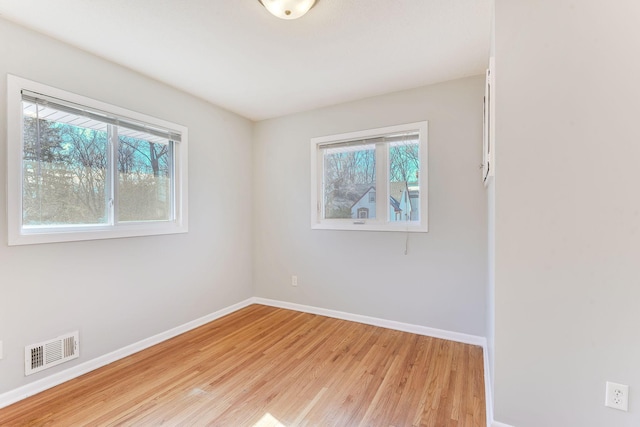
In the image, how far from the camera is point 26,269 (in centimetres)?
184

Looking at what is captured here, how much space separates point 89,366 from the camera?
6.95 feet

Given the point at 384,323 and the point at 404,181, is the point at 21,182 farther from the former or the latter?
the point at 384,323

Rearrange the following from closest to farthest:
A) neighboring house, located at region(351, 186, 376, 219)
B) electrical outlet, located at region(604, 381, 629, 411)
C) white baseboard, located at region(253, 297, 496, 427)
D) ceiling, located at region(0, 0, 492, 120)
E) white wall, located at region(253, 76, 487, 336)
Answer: electrical outlet, located at region(604, 381, 629, 411) < ceiling, located at region(0, 0, 492, 120) < white baseboard, located at region(253, 297, 496, 427) < white wall, located at region(253, 76, 487, 336) < neighboring house, located at region(351, 186, 376, 219)

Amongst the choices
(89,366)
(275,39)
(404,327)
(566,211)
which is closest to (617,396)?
(566,211)

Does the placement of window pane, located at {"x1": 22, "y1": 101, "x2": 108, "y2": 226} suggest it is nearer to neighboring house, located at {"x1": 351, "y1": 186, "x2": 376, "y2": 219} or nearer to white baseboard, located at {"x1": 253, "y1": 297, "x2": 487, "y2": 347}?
white baseboard, located at {"x1": 253, "y1": 297, "x2": 487, "y2": 347}

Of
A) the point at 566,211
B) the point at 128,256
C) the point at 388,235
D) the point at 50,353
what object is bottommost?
the point at 50,353

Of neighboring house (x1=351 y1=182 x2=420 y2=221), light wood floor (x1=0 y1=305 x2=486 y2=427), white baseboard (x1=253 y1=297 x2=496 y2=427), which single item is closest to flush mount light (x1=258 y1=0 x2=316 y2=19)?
neighboring house (x1=351 y1=182 x2=420 y2=221)

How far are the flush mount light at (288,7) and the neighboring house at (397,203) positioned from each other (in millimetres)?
1829

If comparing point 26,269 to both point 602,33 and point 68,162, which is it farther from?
point 602,33

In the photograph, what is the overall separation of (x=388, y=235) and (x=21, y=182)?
2.95m

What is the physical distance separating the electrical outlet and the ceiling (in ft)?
7.03

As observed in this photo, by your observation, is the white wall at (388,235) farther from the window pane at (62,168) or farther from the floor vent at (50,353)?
the floor vent at (50,353)

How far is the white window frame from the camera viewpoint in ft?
5.81

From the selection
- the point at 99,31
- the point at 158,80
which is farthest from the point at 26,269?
the point at 158,80
